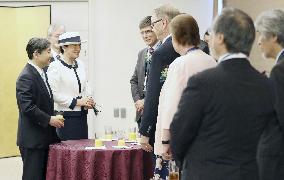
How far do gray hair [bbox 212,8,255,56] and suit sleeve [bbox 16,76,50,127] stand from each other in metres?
2.22

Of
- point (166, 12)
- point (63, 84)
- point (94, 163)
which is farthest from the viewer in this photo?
point (63, 84)

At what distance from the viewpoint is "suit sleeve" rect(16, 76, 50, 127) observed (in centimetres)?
427

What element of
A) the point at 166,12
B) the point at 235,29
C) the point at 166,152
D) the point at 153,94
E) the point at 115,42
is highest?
the point at 115,42

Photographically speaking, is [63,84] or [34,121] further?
[63,84]

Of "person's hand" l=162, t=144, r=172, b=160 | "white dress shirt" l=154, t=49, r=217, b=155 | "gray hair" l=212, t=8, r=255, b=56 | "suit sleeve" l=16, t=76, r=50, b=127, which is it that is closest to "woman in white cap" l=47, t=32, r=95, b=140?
"suit sleeve" l=16, t=76, r=50, b=127

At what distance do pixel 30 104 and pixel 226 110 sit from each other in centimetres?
230

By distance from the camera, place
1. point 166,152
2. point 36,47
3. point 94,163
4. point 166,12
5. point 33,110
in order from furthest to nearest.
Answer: point 36,47 < point 33,110 < point 94,163 < point 166,12 < point 166,152

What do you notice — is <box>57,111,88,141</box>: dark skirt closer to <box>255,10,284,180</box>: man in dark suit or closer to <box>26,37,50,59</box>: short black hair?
<box>26,37,50,59</box>: short black hair

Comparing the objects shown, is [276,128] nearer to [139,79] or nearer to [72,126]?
[72,126]

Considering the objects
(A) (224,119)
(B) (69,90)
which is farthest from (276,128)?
(B) (69,90)

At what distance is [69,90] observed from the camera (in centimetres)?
476

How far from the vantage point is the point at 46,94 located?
436 cm

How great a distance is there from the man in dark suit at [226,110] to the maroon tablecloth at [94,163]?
175 cm

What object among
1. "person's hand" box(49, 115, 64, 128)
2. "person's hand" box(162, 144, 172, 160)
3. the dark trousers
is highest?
"person's hand" box(49, 115, 64, 128)
